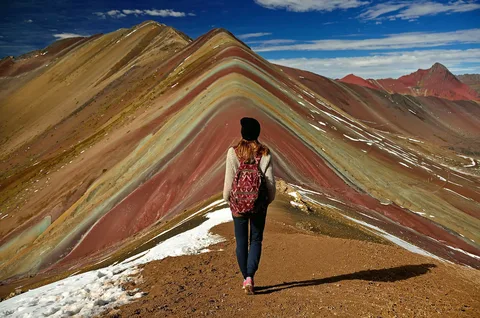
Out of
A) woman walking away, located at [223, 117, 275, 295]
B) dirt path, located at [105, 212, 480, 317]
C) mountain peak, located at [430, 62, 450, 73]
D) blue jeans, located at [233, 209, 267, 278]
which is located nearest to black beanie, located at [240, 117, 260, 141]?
woman walking away, located at [223, 117, 275, 295]

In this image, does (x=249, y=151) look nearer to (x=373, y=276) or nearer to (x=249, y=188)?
(x=249, y=188)

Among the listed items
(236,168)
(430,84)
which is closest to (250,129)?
(236,168)

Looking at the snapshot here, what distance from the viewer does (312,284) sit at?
610 cm

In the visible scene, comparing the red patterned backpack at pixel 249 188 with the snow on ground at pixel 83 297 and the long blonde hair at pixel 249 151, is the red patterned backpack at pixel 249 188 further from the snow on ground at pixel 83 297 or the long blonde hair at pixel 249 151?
the snow on ground at pixel 83 297

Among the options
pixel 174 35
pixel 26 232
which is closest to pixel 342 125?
pixel 26 232

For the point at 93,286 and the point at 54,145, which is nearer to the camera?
→ the point at 93,286

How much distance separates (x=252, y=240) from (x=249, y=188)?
33.2 inches

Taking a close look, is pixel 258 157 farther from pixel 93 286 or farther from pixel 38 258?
pixel 38 258

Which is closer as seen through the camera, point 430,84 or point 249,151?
point 249,151

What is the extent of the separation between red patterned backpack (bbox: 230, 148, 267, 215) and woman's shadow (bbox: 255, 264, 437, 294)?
148 centimetres

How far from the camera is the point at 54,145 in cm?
5338

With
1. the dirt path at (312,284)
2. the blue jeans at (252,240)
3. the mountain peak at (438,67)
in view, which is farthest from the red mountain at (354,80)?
the blue jeans at (252,240)

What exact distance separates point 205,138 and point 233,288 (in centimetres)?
1728

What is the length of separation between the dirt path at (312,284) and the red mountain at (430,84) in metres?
125
